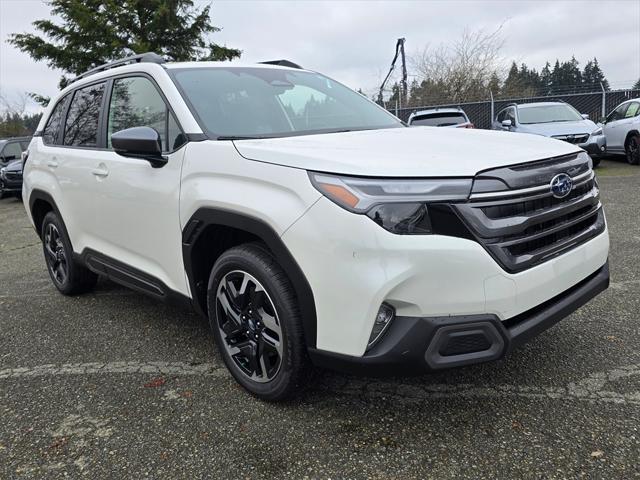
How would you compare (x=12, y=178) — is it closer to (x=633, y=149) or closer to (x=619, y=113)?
(x=633, y=149)

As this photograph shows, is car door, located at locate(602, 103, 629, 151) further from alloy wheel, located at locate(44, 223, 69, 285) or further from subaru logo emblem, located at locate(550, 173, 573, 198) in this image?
alloy wheel, located at locate(44, 223, 69, 285)

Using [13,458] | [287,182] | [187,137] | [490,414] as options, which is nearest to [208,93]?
[187,137]

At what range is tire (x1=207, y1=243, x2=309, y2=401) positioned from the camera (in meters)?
2.28

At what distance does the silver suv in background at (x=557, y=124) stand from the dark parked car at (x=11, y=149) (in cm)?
1374

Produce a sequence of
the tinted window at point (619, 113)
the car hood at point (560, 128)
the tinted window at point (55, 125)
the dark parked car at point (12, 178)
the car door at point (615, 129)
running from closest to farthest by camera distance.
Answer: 1. the tinted window at point (55, 125)
2. the car hood at point (560, 128)
3. the car door at point (615, 129)
4. the tinted window at point (619, 113)
5. the dark parked car at point (12, 178)

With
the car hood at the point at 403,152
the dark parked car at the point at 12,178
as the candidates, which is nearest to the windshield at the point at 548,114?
the car hood at the point at 403,152

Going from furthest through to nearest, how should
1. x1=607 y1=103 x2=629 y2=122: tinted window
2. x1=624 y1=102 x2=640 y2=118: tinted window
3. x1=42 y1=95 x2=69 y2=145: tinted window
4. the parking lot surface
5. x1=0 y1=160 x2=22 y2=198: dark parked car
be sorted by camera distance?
x1=0 y1=160 x2=22 y2=198: dark parked car → x1=607 y1=103 x2=629 y2=122: tinted window → x1=624 y1=102 x2=640 y2=118: tinted window → x1=42 y1=95 x2=69 y2=145: tinted window → the parking lot surface

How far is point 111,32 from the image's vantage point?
715 inches

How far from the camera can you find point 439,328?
6.52 feet

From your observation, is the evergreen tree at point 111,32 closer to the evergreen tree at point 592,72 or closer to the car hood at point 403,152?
the car hood at point 403,152

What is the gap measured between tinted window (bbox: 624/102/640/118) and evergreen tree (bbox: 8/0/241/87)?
13692 mm

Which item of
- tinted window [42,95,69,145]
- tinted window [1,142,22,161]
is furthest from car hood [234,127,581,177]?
tinted window [1,142,22,161]

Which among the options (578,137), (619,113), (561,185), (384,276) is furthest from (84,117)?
(619,113)

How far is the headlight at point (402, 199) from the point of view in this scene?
1.98 metres
